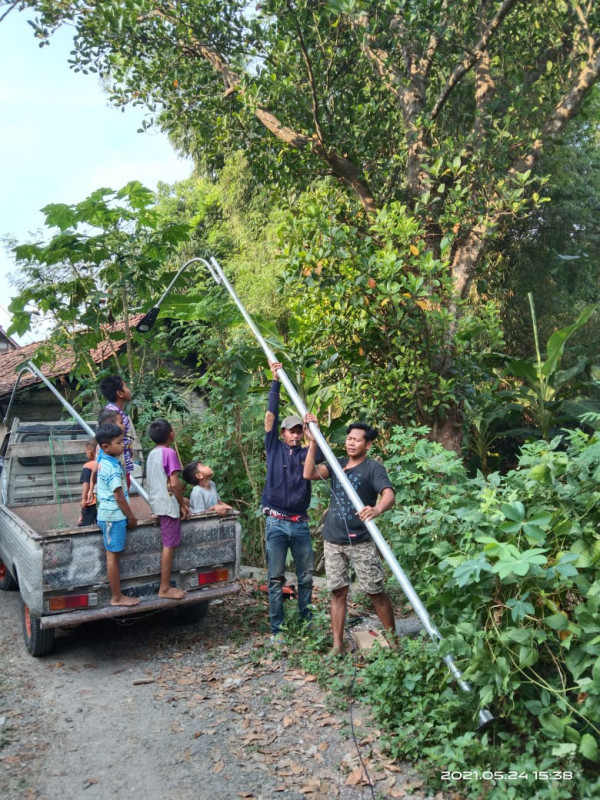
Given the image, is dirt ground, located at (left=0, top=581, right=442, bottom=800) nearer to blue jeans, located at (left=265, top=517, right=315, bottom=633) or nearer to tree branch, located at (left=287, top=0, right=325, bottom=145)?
blue jeans, located at (left=265, top=517, right=315, bottom=633)

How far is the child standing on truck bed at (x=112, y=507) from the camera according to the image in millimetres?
5969

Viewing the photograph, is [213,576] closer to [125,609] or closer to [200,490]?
[125,609]

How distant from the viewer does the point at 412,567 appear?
215 inches

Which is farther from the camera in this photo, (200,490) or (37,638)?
(200,490)

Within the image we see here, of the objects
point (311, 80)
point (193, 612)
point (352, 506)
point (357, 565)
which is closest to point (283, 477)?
point (352, 506)

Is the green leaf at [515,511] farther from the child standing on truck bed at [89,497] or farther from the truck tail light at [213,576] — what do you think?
the child standing on truck bed at [89,497]

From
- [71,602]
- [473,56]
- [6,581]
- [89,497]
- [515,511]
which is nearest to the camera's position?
[515,511]

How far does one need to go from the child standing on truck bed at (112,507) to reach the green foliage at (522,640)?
102 inches

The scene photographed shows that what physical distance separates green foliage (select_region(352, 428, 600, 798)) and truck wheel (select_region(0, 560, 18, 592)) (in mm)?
5902

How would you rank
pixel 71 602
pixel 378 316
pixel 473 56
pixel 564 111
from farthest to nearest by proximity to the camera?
pixel 564 111 < pixel 473 56 < pixel 378 316 < pixel 71 602

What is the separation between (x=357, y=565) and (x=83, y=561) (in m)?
2.29

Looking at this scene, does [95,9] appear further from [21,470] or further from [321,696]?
[321,696]

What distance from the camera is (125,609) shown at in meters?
6.05

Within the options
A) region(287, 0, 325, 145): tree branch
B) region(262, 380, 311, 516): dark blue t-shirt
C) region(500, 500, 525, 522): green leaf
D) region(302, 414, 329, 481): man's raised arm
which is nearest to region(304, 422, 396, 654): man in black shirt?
region(302, 414, 329, 481): man's raised arm
